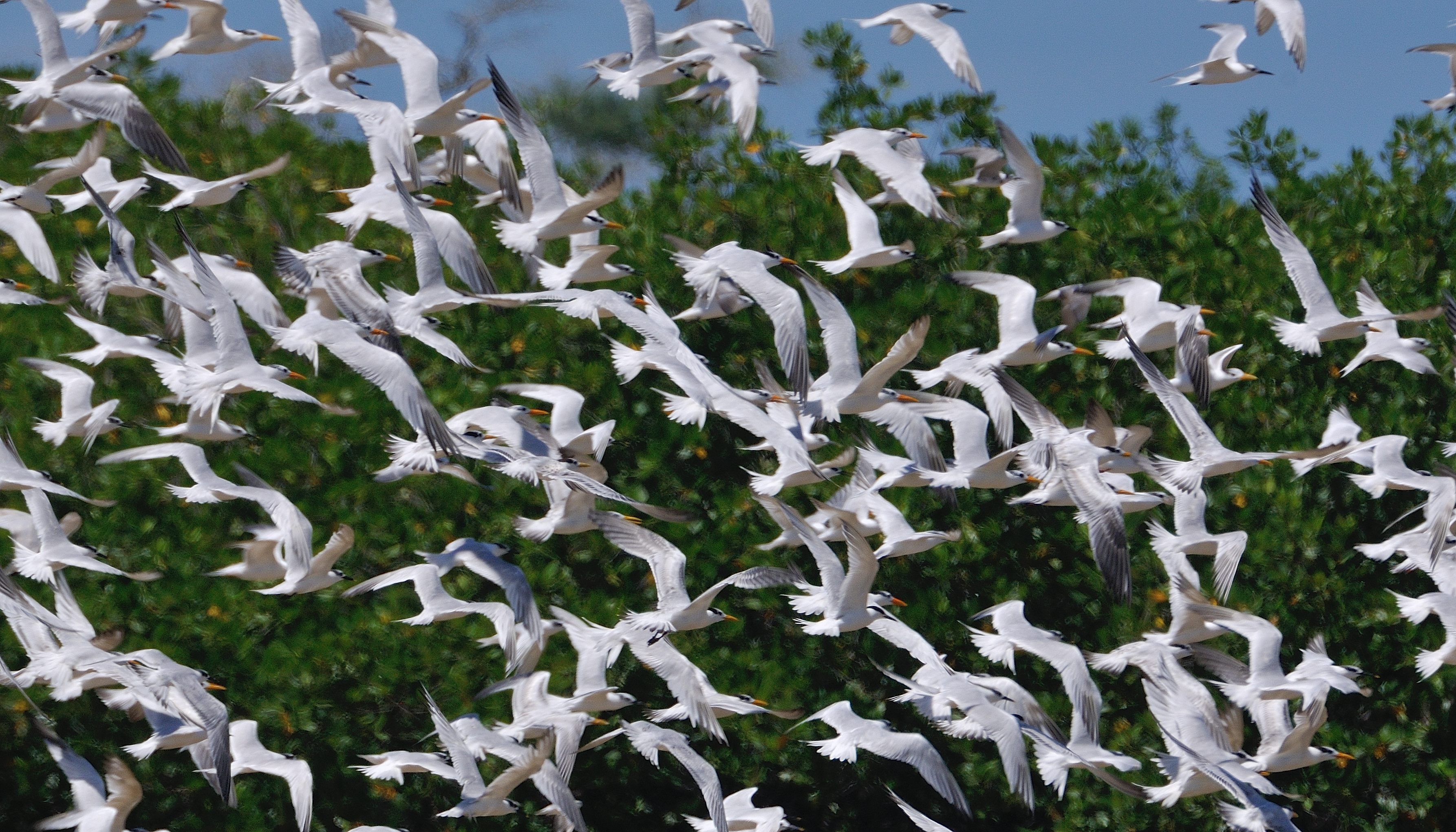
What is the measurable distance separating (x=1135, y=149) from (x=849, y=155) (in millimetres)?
1930

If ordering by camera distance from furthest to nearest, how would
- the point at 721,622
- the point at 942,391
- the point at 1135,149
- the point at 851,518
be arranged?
the point at 1135,149, the point at 942,391, the point at 721,622, the point at 851,518

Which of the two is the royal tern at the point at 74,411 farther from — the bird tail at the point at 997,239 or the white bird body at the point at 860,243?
the bird tail at the point at 997,239

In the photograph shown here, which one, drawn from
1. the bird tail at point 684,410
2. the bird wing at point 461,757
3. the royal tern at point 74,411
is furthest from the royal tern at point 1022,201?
the royal tern at point 74,411

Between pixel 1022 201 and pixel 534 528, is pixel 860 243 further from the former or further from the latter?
pixel 534 528

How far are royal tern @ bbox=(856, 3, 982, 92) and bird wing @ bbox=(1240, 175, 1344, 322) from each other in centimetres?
188

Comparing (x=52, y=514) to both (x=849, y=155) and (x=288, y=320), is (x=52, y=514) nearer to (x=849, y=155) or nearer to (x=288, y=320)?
(x=288, y=320)

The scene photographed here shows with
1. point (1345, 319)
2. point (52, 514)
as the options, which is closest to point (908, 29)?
point (1345, 319)

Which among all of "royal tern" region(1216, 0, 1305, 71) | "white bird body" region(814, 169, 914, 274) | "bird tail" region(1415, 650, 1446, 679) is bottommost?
"bird tail" region(1415, 650, 1446, 679)

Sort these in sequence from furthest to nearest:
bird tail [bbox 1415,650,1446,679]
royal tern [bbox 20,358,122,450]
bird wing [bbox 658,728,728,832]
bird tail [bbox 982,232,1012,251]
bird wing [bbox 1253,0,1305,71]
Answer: bird wing [bbox 1253,0,1305,71] < bird tail [bbox 982,232,1012,251] < bird tail [bbox 1415,650,1446,679] < royal tern [bbox 20,358,122,450] < bird wing [bbox 658,728,728,832]

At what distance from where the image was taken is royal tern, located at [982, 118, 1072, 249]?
8.83m

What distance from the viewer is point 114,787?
7609 millimetres

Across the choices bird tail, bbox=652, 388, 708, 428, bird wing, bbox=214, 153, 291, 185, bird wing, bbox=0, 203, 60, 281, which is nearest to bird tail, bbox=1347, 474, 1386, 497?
bird tail, bbox=652, 388, 708, 428

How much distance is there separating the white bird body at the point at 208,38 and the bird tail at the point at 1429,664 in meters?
7.46

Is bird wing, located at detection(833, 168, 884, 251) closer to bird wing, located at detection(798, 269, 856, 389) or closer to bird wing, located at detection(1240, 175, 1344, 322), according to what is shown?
bird wing, located at detection(798, 269, 856, 389)
